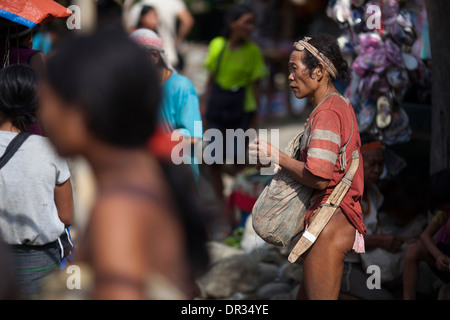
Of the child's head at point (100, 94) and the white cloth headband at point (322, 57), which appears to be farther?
the white cloth headband at point (322, 57)

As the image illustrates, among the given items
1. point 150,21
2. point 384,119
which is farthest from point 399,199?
point 150,21

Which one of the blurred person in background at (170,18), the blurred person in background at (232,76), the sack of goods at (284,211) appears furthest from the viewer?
Answer: the blurred person in background at (170,18)

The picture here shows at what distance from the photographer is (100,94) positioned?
4.98ft

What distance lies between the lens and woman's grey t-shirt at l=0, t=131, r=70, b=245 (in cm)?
300

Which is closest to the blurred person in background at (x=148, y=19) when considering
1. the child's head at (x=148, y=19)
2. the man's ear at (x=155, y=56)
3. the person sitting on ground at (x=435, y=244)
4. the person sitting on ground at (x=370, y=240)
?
the child's head at (x=148, y=19)

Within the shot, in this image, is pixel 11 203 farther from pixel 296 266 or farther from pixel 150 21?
pixel 150 21

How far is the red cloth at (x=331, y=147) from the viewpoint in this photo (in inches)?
119

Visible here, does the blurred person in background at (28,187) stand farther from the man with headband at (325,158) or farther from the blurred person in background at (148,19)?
the blurred person in background at (148,19)

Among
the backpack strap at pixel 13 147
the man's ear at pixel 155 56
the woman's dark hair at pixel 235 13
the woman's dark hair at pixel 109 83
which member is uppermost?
the woman's dark hair at pixel 235 13

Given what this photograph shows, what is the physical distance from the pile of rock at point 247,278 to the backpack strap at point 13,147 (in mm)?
2266

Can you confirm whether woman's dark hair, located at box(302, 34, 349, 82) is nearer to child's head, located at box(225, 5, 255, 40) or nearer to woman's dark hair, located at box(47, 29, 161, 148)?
woman's dark hair, located at box(47, 29, 161, 148)

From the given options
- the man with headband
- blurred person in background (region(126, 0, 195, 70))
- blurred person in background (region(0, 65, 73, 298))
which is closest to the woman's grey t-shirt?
blurred person in background (region(0, 65, 73, 298))

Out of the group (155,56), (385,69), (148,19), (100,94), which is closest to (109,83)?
(100,94)
